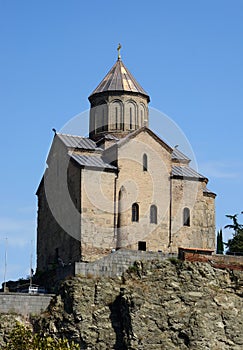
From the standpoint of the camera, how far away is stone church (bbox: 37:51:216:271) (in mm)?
51094

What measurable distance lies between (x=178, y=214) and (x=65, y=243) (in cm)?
773

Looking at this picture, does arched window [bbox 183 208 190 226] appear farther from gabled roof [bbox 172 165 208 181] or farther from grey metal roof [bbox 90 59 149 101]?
grey metal roof [bbox 90 59 149 101]

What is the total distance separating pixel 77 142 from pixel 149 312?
1432 centimetres

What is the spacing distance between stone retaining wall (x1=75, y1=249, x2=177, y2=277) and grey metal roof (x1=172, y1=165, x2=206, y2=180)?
795 centimetres

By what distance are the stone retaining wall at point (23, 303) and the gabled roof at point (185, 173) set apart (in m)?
13.4

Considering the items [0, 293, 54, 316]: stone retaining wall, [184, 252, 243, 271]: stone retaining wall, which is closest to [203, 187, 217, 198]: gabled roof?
[184, 252, 243, 271]: stone retaining wall

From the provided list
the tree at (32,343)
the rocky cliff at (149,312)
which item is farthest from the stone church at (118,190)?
the tree at (32,343)

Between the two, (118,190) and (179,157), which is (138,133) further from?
(179,157)

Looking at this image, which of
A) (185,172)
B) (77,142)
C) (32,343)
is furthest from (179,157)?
(32,343)

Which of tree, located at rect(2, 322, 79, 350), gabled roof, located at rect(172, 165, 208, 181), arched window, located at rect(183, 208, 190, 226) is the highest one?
gabled roof, located at rect(172, 165, 208, 181)

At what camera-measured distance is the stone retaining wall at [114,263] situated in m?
47.2

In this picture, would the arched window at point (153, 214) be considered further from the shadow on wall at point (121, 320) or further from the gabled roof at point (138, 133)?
the shadow on wall at point (121, 320)

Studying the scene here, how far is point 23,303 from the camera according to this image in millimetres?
45656

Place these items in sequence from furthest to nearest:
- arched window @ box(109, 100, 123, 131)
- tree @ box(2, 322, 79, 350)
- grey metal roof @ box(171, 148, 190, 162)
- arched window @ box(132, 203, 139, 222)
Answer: grey metal roof @ box(171, 148, 190, 162)
arched window @ box(109, 100, 123, 131)
arched window @ box(132, 203, 139, 222)
tree @ box(2, 322, 79, 350)
